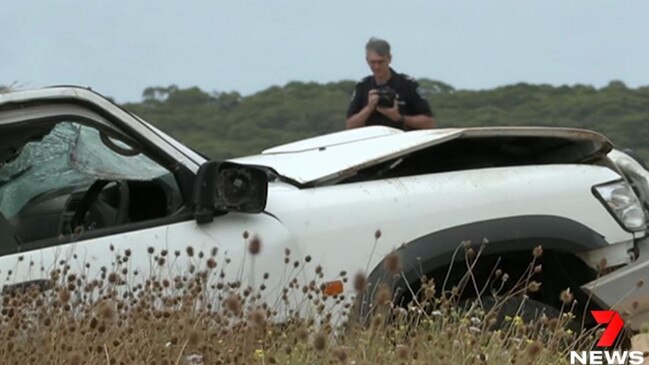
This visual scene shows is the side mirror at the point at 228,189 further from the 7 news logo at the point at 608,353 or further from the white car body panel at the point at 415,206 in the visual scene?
the 7 news logo at the point at 608,353

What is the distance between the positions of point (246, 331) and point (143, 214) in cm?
112

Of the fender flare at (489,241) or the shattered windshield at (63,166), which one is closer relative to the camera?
the shattered windshield at (63,166)

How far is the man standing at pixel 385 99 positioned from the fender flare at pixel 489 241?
14.7 feet

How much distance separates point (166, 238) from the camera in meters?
6.02

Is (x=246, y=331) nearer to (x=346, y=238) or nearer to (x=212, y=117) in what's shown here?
(x=346, y=238)

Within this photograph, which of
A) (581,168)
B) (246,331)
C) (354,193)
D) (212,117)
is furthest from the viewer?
(212,117)

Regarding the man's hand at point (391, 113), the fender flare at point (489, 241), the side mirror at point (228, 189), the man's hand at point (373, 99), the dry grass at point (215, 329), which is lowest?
the dry grass at point (215, 329)

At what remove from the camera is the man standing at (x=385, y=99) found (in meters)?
11.2

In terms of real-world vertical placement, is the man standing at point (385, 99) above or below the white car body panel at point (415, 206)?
above

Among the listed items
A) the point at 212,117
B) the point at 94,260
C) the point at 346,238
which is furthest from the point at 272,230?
the point at 212,117

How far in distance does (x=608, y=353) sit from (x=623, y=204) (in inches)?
35.1

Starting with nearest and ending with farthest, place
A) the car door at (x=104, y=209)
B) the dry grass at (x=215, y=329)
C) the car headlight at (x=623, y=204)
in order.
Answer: the dry grass at (x=215, y=329), the car door at (x=104, y=209), the car headlight at (x=623, y=204)

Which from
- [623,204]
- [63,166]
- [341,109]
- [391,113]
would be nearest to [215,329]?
[63,166]

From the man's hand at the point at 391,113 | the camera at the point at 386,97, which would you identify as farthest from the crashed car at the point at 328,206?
the camera at the point at 386,97
